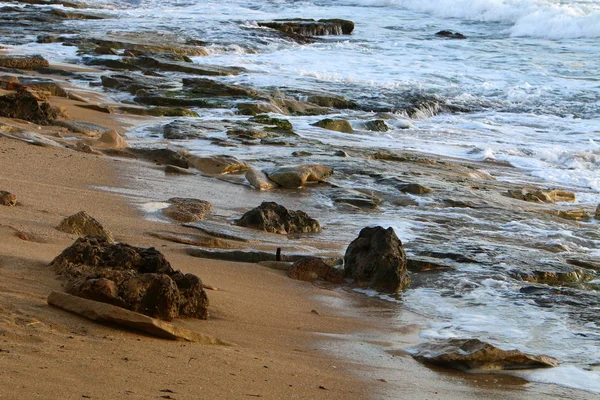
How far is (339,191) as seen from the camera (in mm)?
7660

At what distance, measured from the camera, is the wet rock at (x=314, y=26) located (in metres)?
24.8

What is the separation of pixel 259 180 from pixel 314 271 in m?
2.62

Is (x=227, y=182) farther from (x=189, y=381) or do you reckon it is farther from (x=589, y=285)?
(x=189, y=381)

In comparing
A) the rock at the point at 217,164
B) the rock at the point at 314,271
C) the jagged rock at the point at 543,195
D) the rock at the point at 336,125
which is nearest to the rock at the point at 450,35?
the rock at the point at 336,125

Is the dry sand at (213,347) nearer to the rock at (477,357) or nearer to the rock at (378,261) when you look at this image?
the rock at (477,357)

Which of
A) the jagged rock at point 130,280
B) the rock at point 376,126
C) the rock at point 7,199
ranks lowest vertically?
the rock at point 376,126

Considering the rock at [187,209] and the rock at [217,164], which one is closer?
the rock at [187,209]

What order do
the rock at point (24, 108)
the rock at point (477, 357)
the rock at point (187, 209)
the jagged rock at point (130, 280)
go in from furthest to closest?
the rock at point (24, 108)
the rock at point (187, 209)
the rock at point (477, 357)
the jagged rock at point (130, 280)

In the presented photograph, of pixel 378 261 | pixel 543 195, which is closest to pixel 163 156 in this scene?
pixel 378 261

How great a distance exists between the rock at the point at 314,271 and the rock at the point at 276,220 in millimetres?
901

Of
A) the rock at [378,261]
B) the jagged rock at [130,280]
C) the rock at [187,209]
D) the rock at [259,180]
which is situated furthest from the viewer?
the rock at [259,180]

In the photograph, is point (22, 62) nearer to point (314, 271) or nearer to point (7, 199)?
point (7, 199)

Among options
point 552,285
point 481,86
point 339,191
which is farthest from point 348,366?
point 481,86

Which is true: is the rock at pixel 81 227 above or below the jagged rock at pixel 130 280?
below
